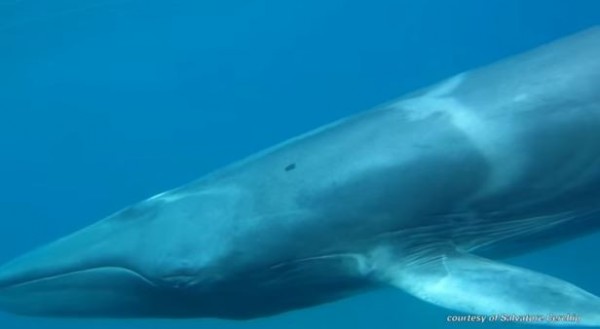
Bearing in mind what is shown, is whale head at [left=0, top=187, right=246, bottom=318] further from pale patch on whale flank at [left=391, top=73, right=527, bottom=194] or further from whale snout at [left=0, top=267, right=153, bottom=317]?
pale patch on whale flank at [left=391, top=73, right=527, bottom=194]

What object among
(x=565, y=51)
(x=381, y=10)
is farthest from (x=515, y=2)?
(x=565, y=51)

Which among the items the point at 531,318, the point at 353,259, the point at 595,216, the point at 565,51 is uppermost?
the point at 565,51

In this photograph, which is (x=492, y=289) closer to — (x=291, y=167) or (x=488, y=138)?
(x=488, y=138)

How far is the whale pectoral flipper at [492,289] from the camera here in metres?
6.33

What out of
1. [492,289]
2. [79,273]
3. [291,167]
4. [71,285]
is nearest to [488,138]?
[492,289]

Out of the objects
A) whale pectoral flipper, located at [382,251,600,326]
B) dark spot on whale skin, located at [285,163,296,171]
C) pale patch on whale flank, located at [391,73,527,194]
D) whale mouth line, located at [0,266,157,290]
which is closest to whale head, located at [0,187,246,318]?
whale mouth line, located at [0,266,157,290]

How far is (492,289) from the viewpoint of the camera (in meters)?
6.61

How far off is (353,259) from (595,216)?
2.10 m

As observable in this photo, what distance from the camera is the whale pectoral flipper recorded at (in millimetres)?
6332

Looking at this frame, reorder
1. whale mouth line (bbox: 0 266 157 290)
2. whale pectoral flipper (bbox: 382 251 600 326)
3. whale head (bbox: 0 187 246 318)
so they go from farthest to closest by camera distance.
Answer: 1. whale mouth line (bbox: 0 266 157 290)
2. whale head (bbox: 0 187 246 318)
3. whale pectoral flipper (bbox: 382 251 600 326)

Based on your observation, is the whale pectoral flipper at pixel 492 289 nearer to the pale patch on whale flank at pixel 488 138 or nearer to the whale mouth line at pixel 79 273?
the pale patch on whale flank at pixel 488 138

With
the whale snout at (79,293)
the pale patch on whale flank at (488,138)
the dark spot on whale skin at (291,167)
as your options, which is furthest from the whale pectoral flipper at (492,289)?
the whale snout at (79,293)

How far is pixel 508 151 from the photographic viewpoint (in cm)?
714

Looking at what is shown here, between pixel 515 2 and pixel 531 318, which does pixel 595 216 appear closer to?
pixel 531 318
